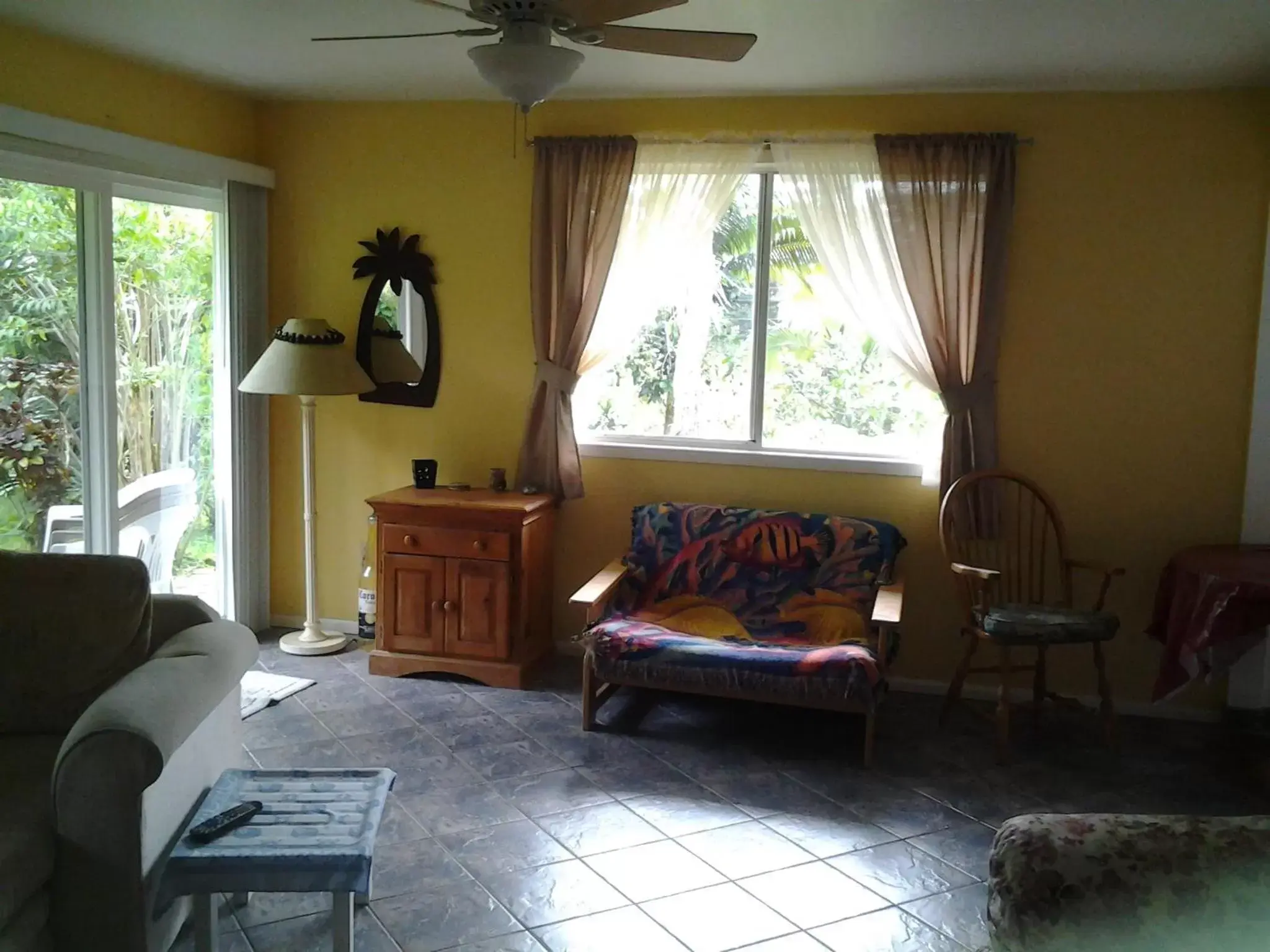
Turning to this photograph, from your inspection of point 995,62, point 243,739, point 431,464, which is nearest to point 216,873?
point 243,739

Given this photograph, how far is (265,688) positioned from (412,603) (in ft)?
2.13

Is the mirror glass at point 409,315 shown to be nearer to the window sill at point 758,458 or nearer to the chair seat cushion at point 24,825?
the window sill at point 758,458

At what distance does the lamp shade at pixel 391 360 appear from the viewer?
4449 mm

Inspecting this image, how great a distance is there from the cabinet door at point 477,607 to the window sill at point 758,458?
0.71 metres

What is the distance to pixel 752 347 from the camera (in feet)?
14.2

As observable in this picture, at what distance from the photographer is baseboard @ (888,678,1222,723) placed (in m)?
3.98

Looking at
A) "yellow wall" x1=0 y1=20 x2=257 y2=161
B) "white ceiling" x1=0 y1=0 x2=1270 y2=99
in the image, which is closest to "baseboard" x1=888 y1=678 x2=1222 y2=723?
"white ceiling" x1=0 y1=0 x2=1270 y2=99

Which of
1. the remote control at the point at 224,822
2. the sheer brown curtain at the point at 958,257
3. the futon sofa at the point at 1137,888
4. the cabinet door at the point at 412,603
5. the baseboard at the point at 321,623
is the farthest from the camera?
the baseboard at the point at 321,623

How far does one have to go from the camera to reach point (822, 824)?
3037 mm

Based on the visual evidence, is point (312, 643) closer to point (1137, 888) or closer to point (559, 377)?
point (559, 377)

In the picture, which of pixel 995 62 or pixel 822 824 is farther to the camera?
pixel 995 62

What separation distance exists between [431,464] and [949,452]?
2168 mm

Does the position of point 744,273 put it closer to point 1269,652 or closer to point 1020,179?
point 1020,179

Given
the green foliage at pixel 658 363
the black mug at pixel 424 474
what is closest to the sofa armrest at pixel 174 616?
the black mug at pixel 424 474
